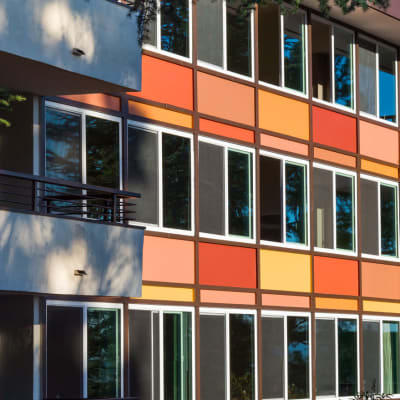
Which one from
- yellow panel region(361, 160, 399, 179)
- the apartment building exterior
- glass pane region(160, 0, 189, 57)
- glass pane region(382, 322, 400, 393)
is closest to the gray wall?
the apartment building exterior

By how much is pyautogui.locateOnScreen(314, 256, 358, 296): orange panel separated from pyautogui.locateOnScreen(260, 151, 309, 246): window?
29.7 inches

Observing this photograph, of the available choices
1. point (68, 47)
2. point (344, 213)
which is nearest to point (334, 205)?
point (344, 213)

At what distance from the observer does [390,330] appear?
29.1 m

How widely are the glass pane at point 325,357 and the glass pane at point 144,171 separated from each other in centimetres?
Answer: 639

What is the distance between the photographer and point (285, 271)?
25172 millimetres

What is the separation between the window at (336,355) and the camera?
2627 cm

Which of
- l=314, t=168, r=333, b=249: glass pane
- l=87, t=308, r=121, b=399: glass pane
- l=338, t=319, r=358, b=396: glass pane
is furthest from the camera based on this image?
l=338, t=319, r=358, b=396: glass pane

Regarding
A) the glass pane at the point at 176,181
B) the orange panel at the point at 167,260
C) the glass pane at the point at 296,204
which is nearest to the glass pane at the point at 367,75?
the glass pane at the point at 296,204

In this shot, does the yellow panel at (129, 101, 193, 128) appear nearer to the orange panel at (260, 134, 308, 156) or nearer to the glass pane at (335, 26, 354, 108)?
the orange panel at (260, 134, 308, 156)

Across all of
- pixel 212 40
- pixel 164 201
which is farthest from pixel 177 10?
pixel 164 201

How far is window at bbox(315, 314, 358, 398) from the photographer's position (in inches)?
1034

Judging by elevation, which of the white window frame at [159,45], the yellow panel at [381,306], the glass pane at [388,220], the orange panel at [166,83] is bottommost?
the yellow panel at [381,306]

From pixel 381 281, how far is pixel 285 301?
13.9ft

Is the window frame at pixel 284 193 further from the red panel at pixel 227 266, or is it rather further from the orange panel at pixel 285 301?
the orange panel at pixel 285 301
